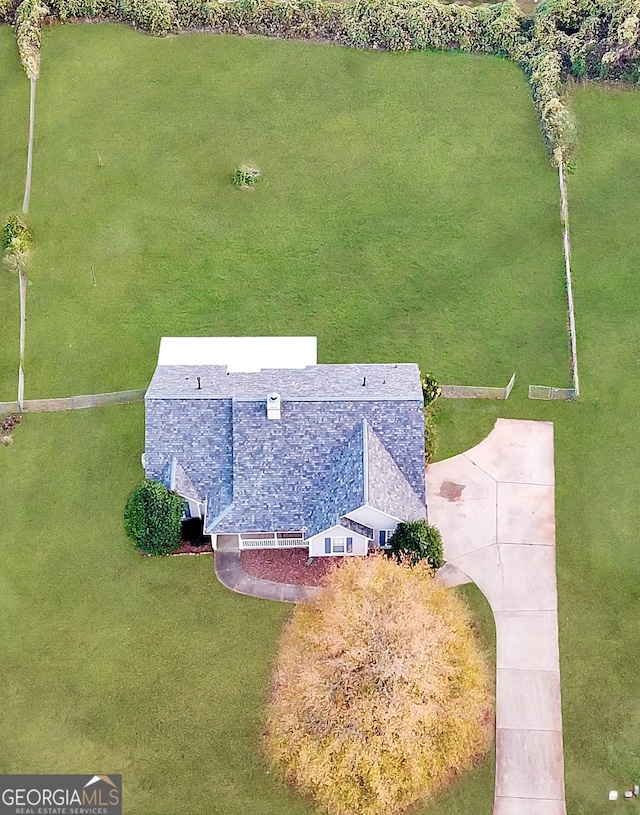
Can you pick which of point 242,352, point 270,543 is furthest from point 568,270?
point 270,543

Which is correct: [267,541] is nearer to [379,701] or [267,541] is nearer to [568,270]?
[379,701]

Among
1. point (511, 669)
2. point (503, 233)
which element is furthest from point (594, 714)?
point (503, 233)

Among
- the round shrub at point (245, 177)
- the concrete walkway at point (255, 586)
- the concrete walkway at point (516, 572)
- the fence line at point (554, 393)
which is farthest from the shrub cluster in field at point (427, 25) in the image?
the concrete walkway at point (255, 586)

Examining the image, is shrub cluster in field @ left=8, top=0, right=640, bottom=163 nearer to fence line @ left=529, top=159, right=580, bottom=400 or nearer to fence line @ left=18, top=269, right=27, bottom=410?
fence line @ left=529, top=159, right=580, bottom=400

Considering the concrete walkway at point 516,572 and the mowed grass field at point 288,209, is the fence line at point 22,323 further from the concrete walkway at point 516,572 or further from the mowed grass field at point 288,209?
the concrete walkway at point 516,572

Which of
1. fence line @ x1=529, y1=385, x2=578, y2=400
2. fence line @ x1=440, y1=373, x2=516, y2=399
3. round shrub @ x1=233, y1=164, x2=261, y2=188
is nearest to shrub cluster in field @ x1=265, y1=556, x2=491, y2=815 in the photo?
fence line @ x1=440, y1=373, x2=516, y2=399

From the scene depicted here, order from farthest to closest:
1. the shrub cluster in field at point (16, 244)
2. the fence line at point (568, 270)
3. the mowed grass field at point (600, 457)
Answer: the shrub cluster in field at point (16, 244) → the fence line at point (568, 270) → the mowed grass field at point (600, 457)
